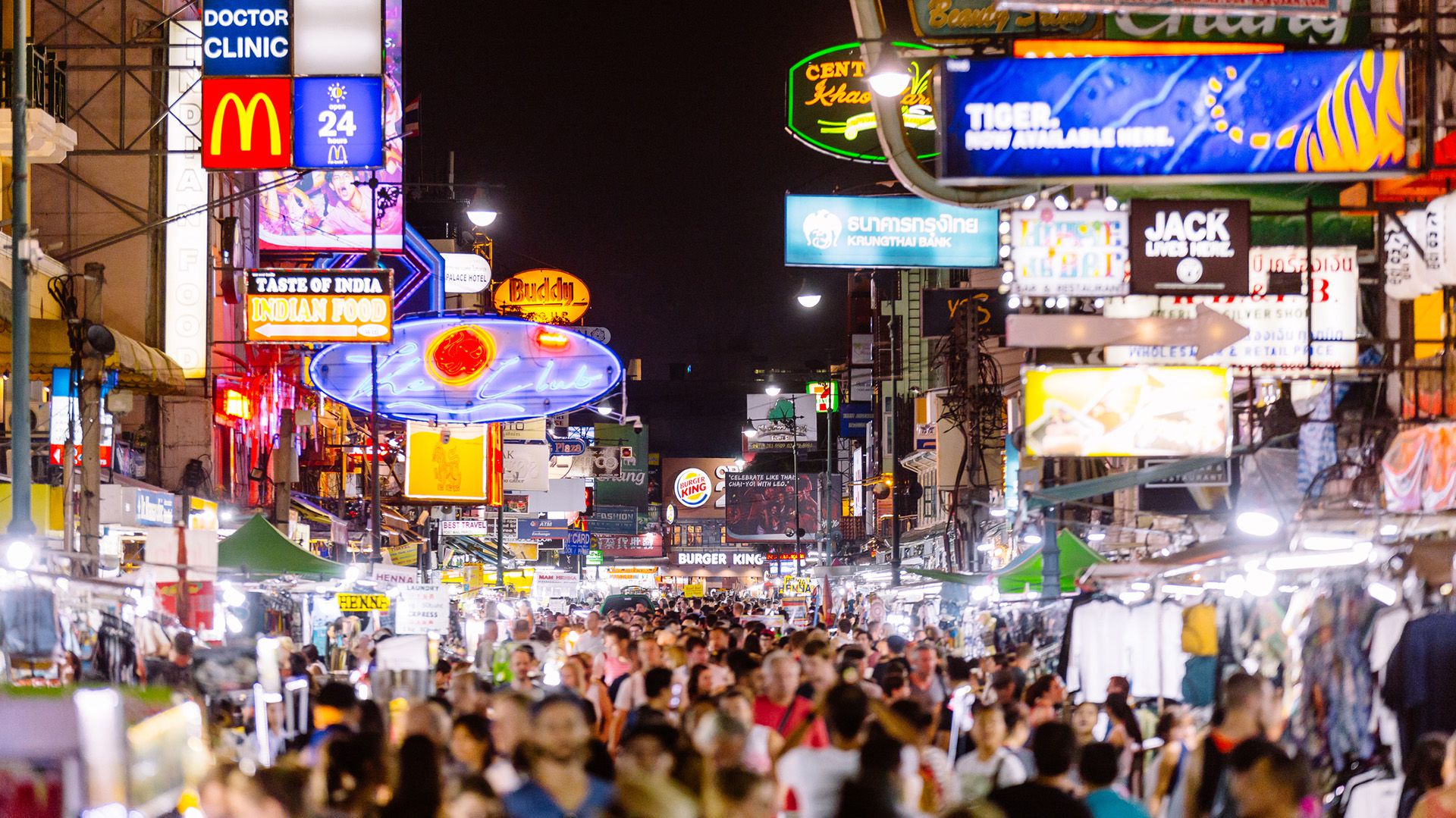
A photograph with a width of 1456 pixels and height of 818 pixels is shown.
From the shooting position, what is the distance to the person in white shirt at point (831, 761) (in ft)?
27.1

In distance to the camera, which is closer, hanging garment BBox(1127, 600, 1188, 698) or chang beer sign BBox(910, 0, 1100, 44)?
chang beer sign BBox(910, 0, 1100, 44)

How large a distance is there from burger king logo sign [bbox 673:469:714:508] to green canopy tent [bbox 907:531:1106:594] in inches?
3261

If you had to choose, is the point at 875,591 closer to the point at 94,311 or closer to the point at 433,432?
the point at 433,432

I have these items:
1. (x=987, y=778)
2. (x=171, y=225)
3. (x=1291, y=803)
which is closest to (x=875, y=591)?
(x=171, y=225)

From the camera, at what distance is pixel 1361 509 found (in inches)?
475

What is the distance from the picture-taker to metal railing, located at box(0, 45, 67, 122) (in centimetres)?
2347

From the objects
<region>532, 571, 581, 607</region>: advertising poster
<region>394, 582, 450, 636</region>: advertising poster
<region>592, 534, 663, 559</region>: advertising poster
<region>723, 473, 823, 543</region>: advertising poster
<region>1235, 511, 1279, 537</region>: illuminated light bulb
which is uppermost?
<region>1235, 511, 1279, 537</region>: illuminated light bulb

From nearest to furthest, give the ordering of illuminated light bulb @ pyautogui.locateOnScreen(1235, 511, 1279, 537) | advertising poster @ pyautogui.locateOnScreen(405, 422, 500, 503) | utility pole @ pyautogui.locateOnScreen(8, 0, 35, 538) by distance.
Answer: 1. illuminated light bulb @ pyautogui.locateOnScreen(1235, 511, 1279, 537)
2. utility pole @ pyautogui.locateOnScreen(8, 0, 35, 538)
3. advertising poster @ pyautogui.locateOnScreen(405, 422, 500, 503)

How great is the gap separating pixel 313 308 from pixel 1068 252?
14.2 m

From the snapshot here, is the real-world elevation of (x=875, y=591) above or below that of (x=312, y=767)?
below

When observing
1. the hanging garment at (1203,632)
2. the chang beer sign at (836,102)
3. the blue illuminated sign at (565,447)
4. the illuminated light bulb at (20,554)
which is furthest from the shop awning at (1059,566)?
the blue illuminated sign at (565,447)

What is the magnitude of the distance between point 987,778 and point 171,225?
25.7 m

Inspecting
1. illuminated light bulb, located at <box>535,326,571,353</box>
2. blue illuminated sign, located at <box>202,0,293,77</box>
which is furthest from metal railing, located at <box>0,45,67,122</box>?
illuminated light bulb, located at <box>535,326,571,353</box>

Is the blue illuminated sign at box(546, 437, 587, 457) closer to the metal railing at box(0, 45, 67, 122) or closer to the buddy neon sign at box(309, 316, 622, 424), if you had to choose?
the buddy neon sign at box(309, 316, 622, 424)
